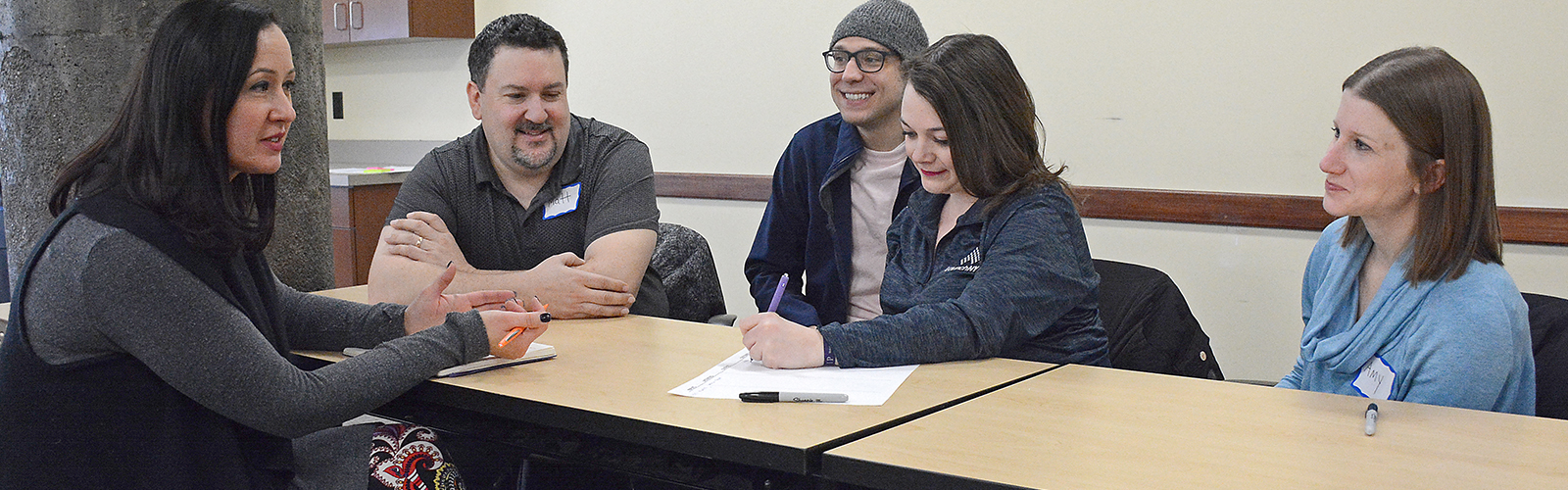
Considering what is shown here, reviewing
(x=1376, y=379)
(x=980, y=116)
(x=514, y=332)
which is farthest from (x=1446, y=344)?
(x=514, y=332)

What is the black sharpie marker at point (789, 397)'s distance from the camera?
157cm

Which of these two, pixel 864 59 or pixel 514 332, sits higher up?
pixel 864 59

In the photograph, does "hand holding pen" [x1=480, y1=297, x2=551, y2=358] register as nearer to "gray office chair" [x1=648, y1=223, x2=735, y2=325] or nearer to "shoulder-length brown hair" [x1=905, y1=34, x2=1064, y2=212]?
"shoulder-length brown hair" [x1=905, y1=34, x2=1064, y2=212]

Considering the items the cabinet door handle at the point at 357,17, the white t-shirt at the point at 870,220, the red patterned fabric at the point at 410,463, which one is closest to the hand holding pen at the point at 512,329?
the red patterned fabric at the point at 410,463

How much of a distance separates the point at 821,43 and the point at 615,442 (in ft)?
9.16

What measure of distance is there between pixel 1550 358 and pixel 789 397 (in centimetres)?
125

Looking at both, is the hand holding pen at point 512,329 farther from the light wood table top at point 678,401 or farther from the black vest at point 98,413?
the black vest at point 98,413

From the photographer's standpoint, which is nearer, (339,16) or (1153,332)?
(1153,332)

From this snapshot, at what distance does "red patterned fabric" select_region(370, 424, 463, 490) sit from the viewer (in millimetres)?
1783

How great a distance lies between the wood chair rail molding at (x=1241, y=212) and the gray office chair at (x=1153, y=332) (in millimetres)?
437

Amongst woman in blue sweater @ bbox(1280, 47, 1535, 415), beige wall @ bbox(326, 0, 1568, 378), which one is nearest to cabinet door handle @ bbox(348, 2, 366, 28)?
beige wall @ bbox(326, 0, 1568, 378)

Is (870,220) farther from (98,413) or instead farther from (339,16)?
(339,16)

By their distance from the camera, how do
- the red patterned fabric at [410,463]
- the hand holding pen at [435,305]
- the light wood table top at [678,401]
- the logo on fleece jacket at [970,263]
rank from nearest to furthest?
1. the light wood table top at [678,401]
2. the red patterned fabric at [410,463]
3. the logo on fleece jacket at [970,263]
4. the hand holding pen at [435,305]

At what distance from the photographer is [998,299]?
183cm
